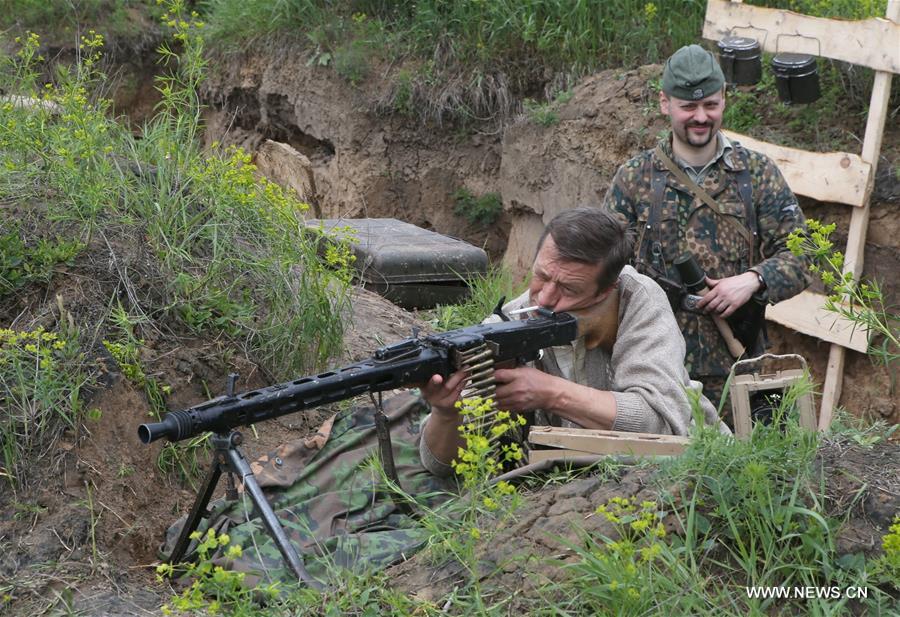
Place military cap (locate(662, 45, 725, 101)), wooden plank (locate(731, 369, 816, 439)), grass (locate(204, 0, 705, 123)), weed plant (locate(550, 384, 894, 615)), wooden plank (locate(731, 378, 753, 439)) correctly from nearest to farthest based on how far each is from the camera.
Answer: weed plant (locate(550, 384, 894, 615))
wooden plank (locate(731, 369, 816, 439))
wooden plank (locate(731, 378, 753, 439))
military cap (locate(662, 45, 725, 101))
grass (locate(204, 0, 705, 123))

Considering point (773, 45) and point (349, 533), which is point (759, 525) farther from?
point (773, 45)

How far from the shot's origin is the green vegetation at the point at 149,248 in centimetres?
418

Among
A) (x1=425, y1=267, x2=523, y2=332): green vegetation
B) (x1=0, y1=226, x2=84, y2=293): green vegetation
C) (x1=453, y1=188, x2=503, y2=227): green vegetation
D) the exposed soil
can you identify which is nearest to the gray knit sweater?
the exposed soil

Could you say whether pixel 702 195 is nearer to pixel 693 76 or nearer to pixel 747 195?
pixel 747 195

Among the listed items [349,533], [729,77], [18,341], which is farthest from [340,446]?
[729,77]

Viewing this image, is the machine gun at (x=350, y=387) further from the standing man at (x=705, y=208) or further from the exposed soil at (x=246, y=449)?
the standing man at (x=705, y=208)

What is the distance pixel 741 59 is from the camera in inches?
292

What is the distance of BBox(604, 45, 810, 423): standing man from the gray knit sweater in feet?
3.61

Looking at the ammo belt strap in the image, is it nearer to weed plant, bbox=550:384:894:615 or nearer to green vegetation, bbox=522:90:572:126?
weed plant, bbox=550:384:894:615

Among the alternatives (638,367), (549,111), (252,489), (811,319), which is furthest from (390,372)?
(549,111)

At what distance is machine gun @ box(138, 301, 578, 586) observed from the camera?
124 inches

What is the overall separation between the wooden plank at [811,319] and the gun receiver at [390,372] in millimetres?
3656

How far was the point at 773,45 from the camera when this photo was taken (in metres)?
7.35

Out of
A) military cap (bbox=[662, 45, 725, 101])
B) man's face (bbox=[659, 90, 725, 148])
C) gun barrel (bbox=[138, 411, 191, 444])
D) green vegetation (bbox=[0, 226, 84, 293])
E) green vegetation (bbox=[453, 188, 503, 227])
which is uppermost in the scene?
military cap (bbox=[662, 45, 725, 101])
